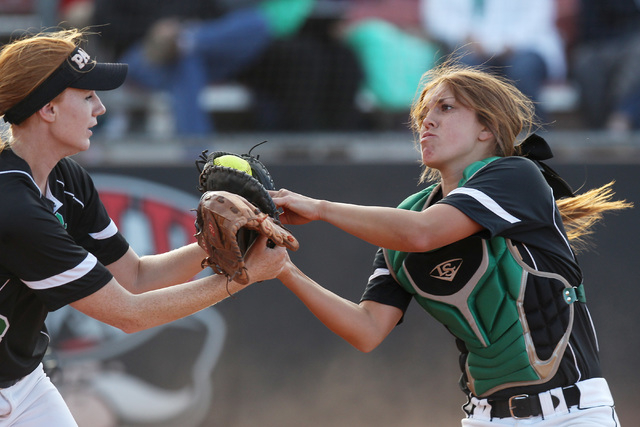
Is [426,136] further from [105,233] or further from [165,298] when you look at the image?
[105,233]

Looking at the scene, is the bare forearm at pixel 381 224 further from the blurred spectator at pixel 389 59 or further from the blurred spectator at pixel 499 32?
the blurred spectator at pixel 499 32

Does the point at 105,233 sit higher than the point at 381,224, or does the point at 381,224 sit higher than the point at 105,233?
the point at 381,224

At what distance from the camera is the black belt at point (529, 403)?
2.53m

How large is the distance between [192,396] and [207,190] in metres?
2.56

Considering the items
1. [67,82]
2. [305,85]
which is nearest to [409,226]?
[67,82]

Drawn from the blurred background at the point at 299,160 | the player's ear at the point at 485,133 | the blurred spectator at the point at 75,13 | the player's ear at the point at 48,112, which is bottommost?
the blurred background at the point at 299,160

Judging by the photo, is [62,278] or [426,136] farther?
[426,136]

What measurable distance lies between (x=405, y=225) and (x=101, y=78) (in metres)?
1.20

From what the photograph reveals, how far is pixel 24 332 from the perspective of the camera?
104 inches

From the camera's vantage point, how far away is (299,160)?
5.21 metres

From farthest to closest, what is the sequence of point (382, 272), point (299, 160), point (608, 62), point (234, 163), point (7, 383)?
point (608, 62) < point (299, 160) < point (382, 272) < point (234, 163) < point (7, 383)

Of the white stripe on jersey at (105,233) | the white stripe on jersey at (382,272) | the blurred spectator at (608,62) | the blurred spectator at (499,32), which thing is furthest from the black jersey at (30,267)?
the blurred spectator at (608,62)

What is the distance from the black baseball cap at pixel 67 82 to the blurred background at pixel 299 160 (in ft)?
7.62

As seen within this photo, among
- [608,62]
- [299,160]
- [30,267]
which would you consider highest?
[30,267]
